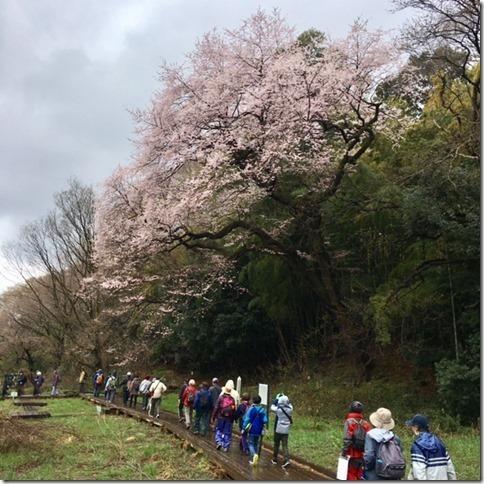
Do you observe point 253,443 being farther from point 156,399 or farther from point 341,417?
point 156,399

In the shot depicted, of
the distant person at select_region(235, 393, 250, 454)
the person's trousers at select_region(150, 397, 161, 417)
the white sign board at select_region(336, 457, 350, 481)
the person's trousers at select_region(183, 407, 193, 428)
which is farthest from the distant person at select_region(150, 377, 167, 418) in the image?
the white sign board at select_region(336, 457, 350, 481)

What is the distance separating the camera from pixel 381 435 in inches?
194

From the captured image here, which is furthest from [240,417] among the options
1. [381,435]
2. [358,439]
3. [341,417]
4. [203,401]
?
[381,435]

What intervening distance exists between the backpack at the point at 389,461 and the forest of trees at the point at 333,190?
836 cm

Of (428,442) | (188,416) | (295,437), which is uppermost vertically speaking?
(428,442)

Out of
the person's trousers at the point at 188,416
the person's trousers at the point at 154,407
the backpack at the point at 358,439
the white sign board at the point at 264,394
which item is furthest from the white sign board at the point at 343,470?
the person's trousers at the point at 154,407

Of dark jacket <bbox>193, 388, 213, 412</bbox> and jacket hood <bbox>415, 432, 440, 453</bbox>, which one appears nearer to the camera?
jacket hood <bbox>415, 432, 440, 453</bbox>

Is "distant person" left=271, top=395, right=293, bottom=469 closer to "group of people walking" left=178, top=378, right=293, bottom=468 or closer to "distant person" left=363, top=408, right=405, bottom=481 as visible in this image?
"group of people walking" left=178, top=378, right=293, bottom=468

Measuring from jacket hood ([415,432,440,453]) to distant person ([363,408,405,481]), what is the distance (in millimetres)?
288

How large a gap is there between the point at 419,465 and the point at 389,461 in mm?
284

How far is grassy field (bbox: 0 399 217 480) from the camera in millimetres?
8219

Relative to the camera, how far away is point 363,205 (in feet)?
52.9

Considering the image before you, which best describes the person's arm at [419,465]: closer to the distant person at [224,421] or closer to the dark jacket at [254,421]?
the dark jacket at [254,421]

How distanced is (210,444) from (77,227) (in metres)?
26.0
